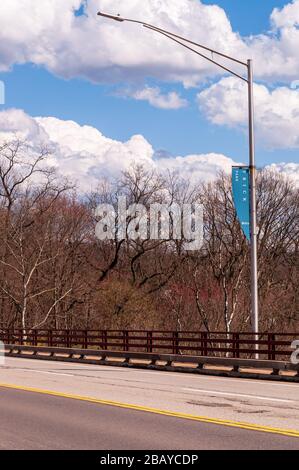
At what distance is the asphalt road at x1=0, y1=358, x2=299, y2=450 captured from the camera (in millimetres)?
9547

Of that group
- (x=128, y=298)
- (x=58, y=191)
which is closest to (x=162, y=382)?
(x=128, y=298)

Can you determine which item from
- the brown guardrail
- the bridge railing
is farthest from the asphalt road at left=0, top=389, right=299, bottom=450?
the bridge railing

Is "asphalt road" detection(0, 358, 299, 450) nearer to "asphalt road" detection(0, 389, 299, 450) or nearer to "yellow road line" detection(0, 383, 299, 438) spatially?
"asphalt road" detection(0, 389, 299, 450)

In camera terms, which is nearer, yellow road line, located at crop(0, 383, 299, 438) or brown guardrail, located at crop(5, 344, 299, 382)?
yellow road line, located at crop(0, 383, 299, 438)

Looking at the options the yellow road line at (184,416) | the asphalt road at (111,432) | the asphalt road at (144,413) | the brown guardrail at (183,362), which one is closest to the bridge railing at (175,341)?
the brown guardrail at (183,362)

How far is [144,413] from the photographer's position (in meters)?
12.5

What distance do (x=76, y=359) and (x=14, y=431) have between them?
18864mm

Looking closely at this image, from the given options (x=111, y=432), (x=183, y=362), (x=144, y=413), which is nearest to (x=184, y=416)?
(x=144, y=413)

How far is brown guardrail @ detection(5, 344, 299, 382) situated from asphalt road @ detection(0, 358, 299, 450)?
2.65 feet

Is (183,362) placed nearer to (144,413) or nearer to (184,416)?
(144,413)

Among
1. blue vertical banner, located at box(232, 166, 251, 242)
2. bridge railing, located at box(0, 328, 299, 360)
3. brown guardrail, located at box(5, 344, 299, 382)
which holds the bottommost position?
brown guardrail, located at box(5, 344, 299, 382)

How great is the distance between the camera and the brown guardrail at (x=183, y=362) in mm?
20034

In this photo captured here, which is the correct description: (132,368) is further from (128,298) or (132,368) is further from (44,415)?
(128,298)
